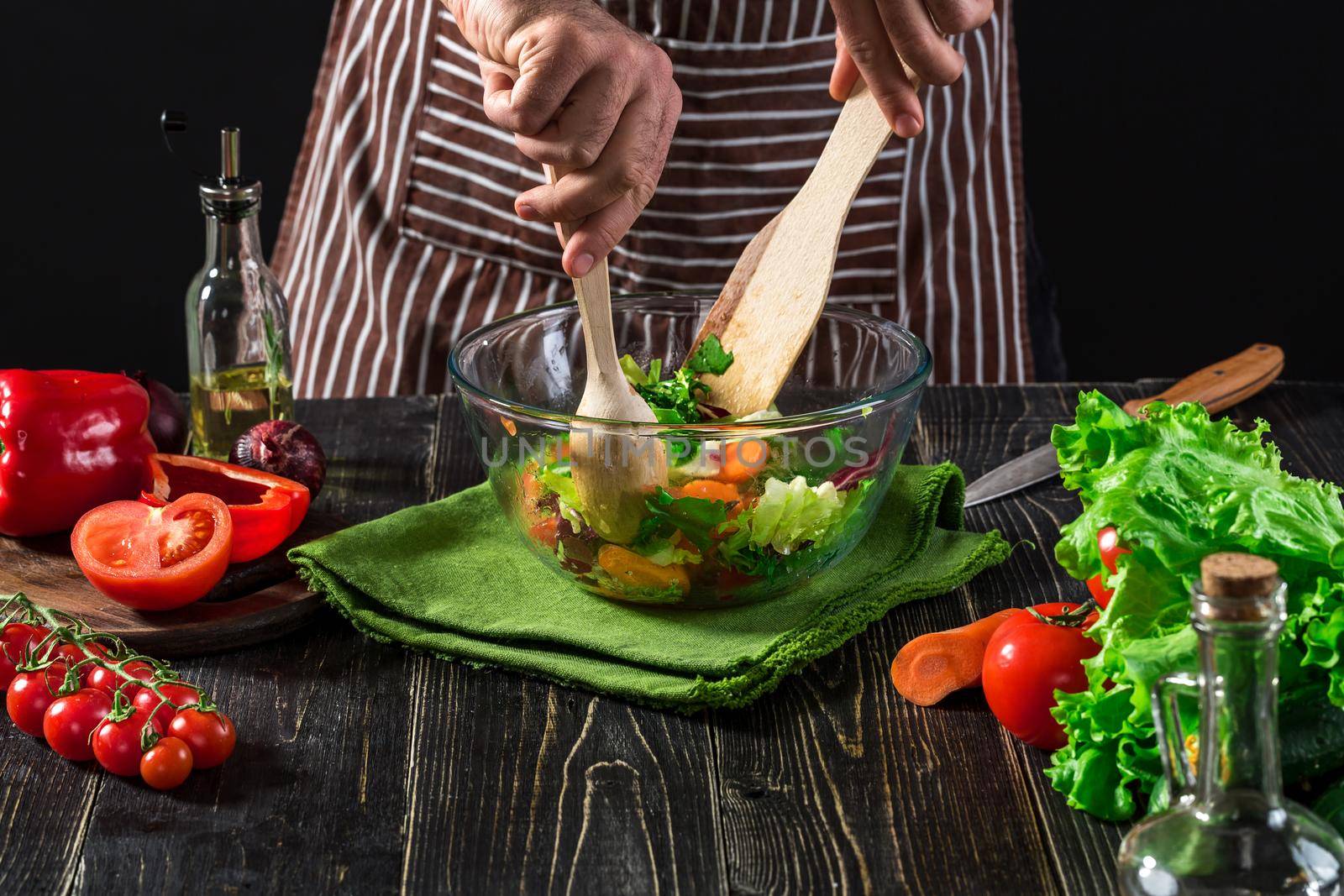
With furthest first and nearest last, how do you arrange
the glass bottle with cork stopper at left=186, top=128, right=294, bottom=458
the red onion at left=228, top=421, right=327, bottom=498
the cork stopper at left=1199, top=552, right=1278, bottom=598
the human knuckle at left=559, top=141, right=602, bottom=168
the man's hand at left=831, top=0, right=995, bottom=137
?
Answer: the glass bottle with cork stopper at left=186, top=128, right=294, bottom=458 < the red onion at left=228, top=421, right=327, bottom=498 < the man's hand at left=831, top=0, right=995, bottom=137 < the human knuckle at left=559, top=141, right=602, bottom=168 < the cork stopper at left=1199, top=552, right=1278, bottom=598

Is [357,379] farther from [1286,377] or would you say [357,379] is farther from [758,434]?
[1286,377]

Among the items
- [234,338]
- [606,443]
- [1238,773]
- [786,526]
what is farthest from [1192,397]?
[234,338]

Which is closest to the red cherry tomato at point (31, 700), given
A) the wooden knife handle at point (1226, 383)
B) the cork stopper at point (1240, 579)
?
the cork stopper at point (1240, 579)

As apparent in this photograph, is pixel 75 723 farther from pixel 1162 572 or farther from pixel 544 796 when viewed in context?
pixel 1162 572

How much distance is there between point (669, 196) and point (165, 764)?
1122 millimetres

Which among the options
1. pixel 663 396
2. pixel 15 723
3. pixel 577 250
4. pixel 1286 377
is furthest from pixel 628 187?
pixel 1286 377

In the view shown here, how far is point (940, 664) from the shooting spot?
1.12 meters

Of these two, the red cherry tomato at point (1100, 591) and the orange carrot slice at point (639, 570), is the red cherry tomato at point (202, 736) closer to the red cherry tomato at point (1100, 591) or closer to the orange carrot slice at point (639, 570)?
the orange carrot slice at point (639, 570)

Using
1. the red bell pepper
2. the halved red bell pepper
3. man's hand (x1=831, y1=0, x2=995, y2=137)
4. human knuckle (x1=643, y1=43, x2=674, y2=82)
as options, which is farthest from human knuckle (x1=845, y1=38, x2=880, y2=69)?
the red bell pepper

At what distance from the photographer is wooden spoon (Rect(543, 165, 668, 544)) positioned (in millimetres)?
1168

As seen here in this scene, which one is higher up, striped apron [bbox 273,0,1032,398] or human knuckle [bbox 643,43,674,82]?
human knuckle [bbox 643,43,674,82]

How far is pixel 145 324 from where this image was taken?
3.16m

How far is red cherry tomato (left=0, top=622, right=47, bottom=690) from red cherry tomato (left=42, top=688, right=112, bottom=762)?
0.11m

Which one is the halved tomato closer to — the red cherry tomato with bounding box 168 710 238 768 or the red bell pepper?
the red bell pepper
